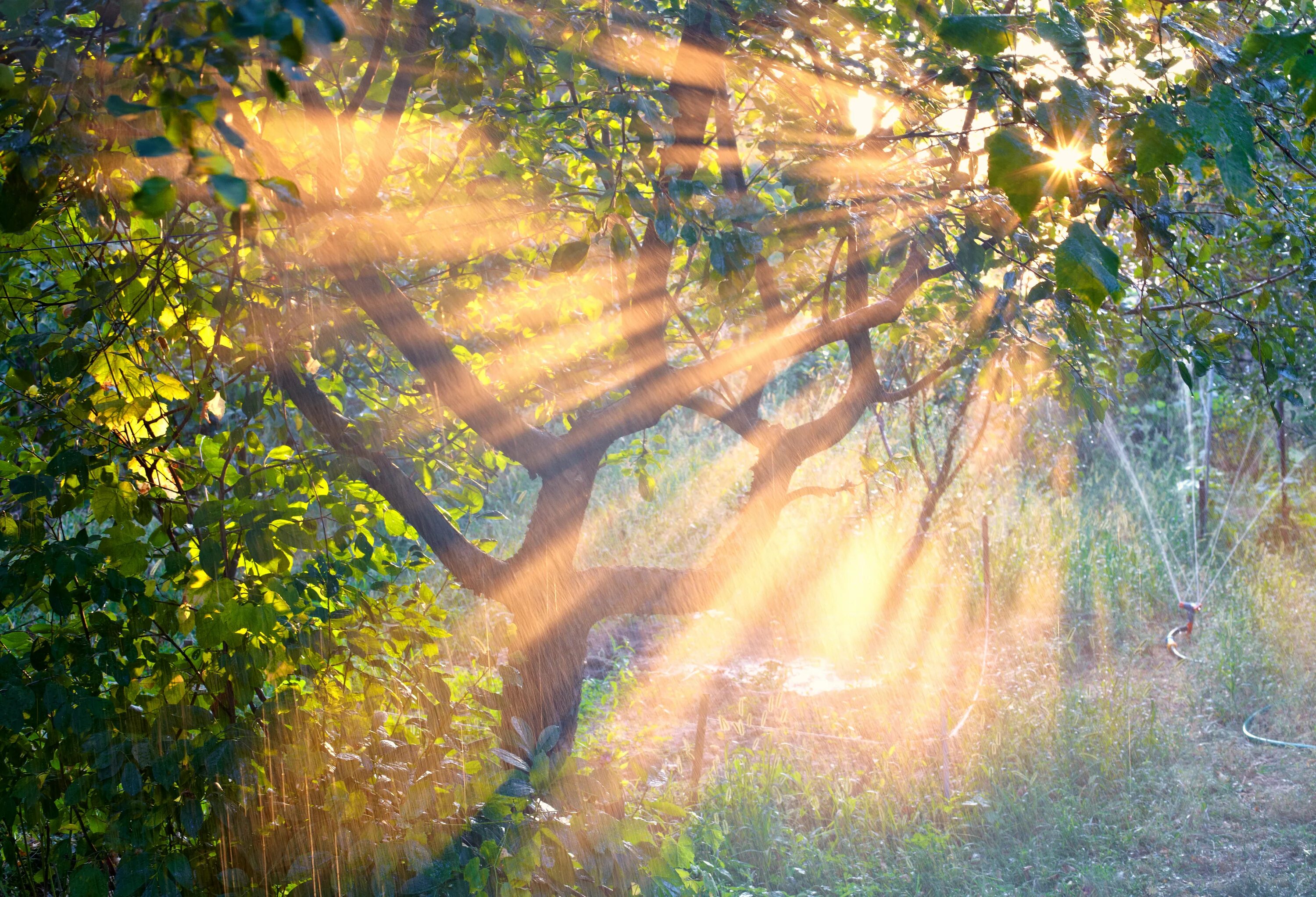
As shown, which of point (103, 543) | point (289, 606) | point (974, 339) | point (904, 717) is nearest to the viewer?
point (103, 543)

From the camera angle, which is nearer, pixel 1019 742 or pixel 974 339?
pixel 974 339

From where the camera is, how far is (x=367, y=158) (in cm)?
234

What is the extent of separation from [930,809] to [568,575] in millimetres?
2090

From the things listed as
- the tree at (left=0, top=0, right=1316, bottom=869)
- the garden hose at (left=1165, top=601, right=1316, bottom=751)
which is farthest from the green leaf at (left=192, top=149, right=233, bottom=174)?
the garden hose at (left=1165, top=601, right=1316, bottom=751)

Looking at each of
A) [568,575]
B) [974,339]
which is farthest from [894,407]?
[568,575]

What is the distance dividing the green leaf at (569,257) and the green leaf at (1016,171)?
3.36ft

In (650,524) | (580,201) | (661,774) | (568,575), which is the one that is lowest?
(650,524)

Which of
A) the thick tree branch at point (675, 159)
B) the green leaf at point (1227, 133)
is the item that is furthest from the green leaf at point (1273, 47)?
the thick tree branch at point (675, 159)

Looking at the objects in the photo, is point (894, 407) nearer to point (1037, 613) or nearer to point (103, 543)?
point (1037, 613)

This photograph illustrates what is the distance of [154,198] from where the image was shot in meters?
0.84

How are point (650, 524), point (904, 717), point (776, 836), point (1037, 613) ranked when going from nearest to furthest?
point (776, 836) < point (904, 717) < point (1037, 613) < point (650, 524)

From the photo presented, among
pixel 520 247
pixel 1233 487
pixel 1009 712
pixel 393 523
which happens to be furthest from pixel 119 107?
pixel 1233 487

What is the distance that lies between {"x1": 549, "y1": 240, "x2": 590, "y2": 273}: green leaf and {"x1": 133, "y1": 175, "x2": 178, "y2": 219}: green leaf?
105 cm

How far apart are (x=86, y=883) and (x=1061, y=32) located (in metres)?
1.83
